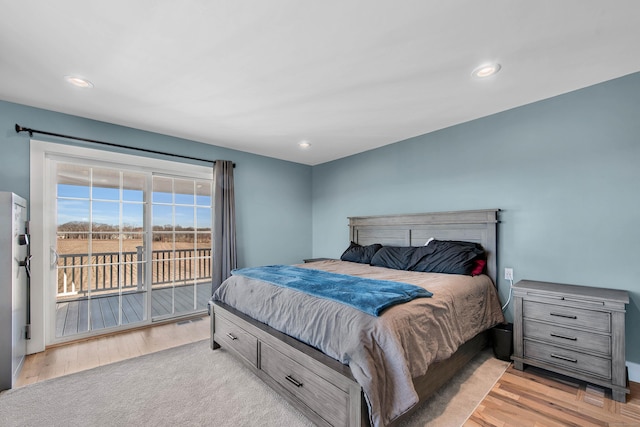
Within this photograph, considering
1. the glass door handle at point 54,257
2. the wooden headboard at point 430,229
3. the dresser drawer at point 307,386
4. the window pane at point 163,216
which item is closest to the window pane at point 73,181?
the glass door handle at point 54,257

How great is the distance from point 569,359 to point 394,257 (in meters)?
1.73

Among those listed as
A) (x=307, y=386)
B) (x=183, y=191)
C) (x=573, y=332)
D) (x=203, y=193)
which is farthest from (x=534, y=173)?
(x=183, y=191)

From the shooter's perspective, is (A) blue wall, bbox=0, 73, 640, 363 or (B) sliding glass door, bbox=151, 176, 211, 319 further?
(B) sliding glass door, bbox=151, 176, 211, 319

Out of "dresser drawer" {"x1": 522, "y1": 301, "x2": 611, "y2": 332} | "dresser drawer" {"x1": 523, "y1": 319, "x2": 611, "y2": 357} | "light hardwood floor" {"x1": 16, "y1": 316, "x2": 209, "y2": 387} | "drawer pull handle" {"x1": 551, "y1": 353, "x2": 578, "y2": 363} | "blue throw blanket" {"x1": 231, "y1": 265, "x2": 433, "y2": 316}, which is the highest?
"blue throw blanket" {"x1": 231, "y1": 265, "x2": 433, "y2": 316}

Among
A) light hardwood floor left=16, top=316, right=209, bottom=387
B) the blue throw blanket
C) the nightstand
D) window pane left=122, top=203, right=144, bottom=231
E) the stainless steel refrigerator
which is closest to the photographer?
the blue throw blanket

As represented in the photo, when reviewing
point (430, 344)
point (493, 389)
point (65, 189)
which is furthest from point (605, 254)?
point (65, 189)

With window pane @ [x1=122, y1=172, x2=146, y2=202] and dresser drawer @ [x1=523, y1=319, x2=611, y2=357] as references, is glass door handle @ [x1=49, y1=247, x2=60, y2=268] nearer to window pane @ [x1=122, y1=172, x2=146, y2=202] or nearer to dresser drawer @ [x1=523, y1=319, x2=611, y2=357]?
window pane @ [x1=122, y1=172, x2=146, y2=202]

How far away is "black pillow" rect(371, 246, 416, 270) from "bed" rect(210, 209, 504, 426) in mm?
186

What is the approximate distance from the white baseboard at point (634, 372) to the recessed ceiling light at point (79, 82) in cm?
511

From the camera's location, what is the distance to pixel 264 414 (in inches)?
73.8

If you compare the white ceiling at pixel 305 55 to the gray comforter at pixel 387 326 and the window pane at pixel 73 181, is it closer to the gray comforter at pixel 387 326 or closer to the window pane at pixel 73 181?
the window pane at pixel 73 181

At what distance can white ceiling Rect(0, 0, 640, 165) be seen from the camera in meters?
1.58

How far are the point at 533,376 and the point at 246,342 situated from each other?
8.09ft

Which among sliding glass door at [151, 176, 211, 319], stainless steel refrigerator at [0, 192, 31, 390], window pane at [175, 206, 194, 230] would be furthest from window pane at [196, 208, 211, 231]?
stainless steel refrigerator at [0, 192, 31, 390]
